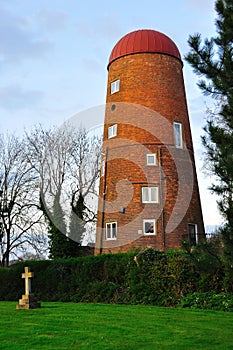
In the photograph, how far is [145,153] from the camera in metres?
22.2

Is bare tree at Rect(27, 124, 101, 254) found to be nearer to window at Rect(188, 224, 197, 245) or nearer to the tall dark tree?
window at Rect(188, 224, 197, 245)

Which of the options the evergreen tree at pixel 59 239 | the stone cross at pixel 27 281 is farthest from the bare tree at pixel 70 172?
the stone cross at pixel 27 281

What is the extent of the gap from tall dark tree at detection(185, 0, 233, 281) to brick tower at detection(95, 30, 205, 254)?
42.0 ft

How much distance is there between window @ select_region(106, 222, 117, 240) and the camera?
21.8m

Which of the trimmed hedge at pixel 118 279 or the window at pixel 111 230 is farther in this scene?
the window at pixel 111 230

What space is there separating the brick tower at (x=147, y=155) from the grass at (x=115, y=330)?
8.64m

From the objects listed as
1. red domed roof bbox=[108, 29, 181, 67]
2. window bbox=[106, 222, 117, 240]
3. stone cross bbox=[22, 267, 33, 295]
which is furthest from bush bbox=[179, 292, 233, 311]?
red domed roof bbox=[108, 29, 181, 67]

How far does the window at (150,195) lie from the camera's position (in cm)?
2166

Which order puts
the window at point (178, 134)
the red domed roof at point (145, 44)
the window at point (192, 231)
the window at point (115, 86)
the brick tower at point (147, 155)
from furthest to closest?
1. the window at point (115, 86)
2. the red domed roof at point (145, 44)
3. the window at point (178, 134)
4. the window at point (192, 231)
5. the brick tower at point (147, 155)

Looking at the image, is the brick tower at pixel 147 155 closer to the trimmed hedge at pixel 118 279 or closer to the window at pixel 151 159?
the window at pixel 151 159

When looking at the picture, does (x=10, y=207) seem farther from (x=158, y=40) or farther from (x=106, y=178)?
(x=158, y=40)

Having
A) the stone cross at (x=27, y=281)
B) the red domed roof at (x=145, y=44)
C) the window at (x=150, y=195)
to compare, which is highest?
the red domed roof at (x=145, y=44)

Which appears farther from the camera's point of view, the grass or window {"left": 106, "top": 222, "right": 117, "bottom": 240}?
window {"left": 106, "top": 222, "right": 117, "bottom": 240}

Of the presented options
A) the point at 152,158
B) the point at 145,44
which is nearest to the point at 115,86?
the point at 145,44
